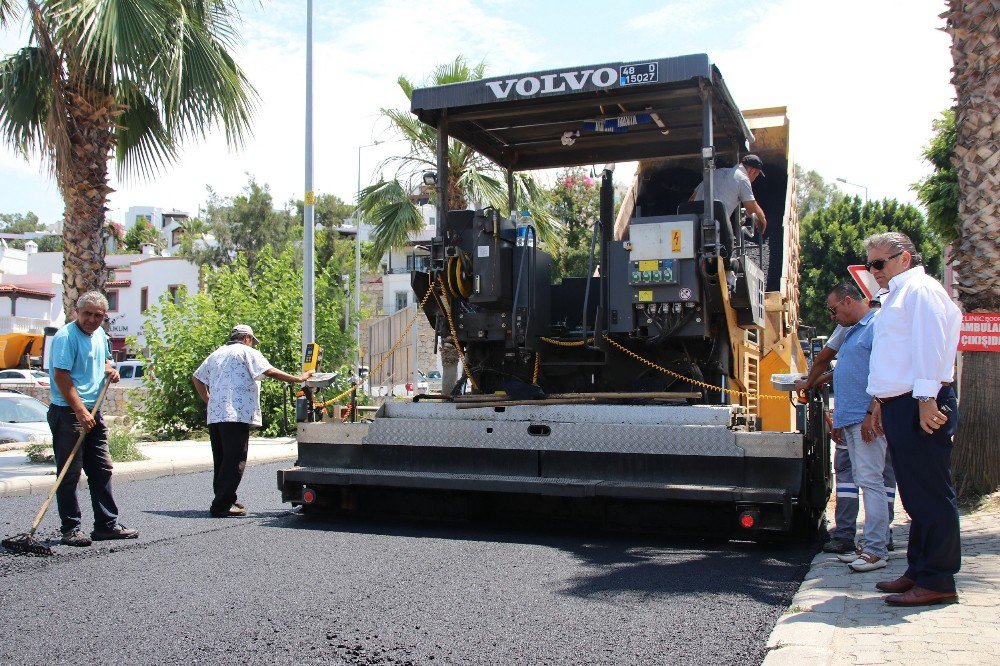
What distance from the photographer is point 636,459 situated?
20.5 feet

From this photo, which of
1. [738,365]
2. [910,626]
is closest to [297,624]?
[910,626]

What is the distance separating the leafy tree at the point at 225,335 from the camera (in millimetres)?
16438

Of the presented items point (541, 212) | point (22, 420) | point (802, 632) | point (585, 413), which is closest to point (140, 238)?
point (541, 212)

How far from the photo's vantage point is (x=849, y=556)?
18.9ft

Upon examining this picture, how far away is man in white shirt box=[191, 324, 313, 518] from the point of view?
7.62 metres

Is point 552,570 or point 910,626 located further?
point 552,570

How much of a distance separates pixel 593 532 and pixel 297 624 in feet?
9.53

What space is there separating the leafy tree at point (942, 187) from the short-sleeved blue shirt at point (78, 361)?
1737cm

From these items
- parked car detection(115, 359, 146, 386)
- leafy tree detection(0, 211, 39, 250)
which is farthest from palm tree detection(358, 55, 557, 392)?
leafy tree detection(0, 211, 39, 250)

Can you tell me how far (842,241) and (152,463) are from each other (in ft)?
103

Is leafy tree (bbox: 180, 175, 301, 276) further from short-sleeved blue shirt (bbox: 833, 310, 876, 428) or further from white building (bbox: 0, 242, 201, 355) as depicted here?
short-sleeved blue shirt (bbox: 833, 310, 876, 428)

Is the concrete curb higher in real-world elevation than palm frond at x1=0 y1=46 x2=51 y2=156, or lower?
lower

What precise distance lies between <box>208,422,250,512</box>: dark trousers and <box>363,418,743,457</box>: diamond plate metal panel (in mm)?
1386

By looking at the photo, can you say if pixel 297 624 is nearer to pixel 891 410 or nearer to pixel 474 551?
pixel 474 551
